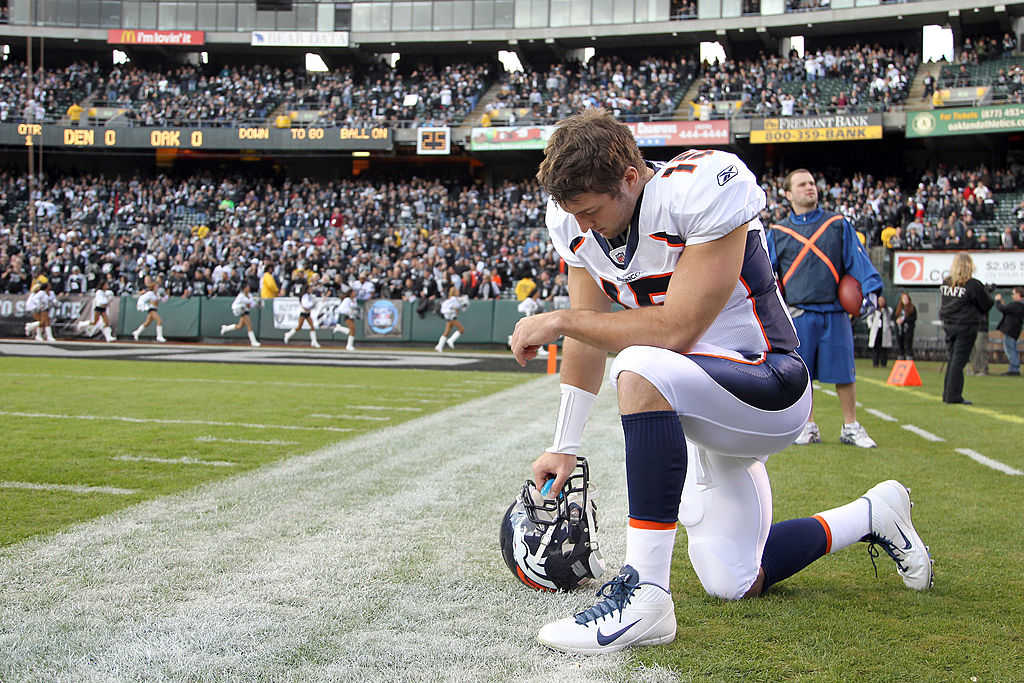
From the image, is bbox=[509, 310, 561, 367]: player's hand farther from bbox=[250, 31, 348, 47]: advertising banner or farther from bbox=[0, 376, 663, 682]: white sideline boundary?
bbox=[250, 31, 348, 47]: advertising banner

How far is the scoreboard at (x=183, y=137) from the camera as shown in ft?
103

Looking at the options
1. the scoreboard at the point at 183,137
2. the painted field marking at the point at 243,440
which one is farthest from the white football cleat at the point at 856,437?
the scoreboard at the point at 183,137

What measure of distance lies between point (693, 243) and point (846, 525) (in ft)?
3.66

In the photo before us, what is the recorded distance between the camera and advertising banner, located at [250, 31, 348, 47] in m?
34.1

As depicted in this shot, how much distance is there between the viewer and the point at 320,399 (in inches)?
362

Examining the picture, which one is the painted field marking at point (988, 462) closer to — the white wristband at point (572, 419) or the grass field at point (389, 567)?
the grass field at point (389, 567)

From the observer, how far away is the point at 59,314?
24.8 metres

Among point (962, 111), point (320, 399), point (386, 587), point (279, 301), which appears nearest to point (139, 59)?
point (279, 301)

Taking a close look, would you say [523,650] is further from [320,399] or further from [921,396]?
[921,396]

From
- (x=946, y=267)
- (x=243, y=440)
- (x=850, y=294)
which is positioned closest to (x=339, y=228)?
(x=946, y=267)

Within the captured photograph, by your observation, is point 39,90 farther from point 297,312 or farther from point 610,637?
point 610,637

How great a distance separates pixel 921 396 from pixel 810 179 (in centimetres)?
574

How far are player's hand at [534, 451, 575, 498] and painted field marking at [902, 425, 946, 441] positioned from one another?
4842 mm

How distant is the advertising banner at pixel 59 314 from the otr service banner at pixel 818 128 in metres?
19.5
